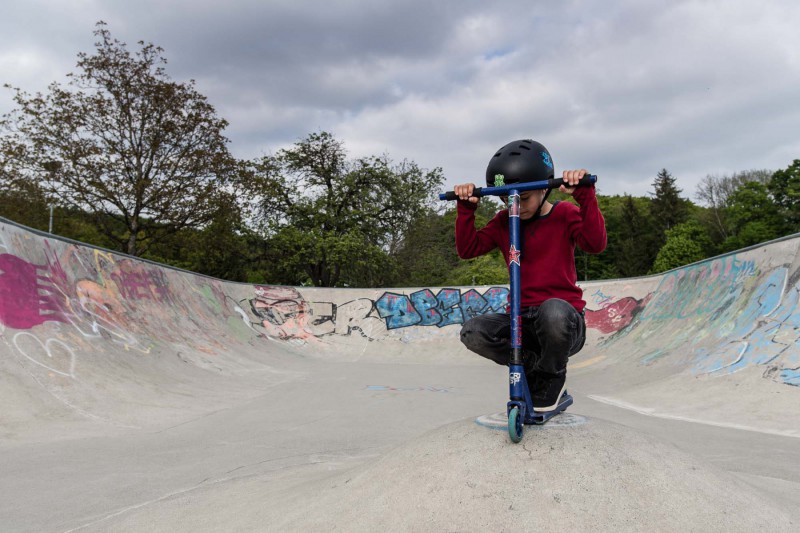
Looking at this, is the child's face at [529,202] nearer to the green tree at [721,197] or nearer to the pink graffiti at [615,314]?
the pink graffiti at [615,314]

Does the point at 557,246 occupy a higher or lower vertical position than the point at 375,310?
higher

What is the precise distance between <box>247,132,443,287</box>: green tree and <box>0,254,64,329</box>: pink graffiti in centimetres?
2168

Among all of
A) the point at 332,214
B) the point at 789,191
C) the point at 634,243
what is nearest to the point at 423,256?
the point at 332,214

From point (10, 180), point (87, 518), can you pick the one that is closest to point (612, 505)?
point (87, 518)

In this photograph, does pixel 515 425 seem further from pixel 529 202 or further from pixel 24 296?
pixel 24 296

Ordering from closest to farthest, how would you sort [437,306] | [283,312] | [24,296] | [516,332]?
1. [516,332]
2. [24,296]
3. [283,312]
4. [437,306]

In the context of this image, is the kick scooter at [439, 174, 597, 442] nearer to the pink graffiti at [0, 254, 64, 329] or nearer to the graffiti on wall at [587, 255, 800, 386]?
the graffiti on wall at [587, 255, 800, 386]

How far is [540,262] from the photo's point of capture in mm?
3621

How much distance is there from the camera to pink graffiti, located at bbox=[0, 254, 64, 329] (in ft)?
30.9

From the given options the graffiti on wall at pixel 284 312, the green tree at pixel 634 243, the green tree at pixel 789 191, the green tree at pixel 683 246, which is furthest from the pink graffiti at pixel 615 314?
the green tree at pixel 634 243

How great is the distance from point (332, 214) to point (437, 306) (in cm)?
1296

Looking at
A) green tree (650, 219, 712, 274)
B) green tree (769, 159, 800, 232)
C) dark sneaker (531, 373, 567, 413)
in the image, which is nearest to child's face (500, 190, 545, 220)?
dark sneaker (531, 373, 567, 413)

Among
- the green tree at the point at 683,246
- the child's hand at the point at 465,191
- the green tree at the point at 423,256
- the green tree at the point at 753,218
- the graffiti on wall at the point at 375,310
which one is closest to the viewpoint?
the child's hand at the point at 465,191

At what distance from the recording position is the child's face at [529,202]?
12.1ft
